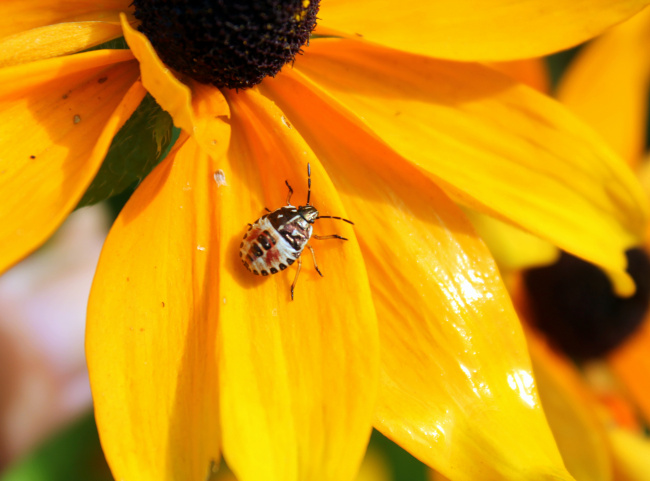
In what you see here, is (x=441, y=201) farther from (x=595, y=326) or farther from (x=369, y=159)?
(x=595, y=326)

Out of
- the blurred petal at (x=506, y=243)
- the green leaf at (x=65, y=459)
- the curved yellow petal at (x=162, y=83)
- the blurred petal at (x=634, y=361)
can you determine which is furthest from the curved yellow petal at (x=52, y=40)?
the blurred petal at (x=634, y=361)

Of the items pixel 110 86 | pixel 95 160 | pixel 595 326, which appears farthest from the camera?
pixel 595 326

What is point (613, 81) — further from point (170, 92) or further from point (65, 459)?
point (65, 459)

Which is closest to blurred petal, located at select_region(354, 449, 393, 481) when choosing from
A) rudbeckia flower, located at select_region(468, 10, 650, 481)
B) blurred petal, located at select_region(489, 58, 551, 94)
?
rudbeckia flower, located at select_region(468, 10, 650, 481)

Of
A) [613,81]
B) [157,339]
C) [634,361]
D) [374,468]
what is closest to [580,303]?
[634,361]

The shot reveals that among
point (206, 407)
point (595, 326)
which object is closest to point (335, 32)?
point (206, 407)

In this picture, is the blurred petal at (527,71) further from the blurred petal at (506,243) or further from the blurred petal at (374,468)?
the blurred petal at (374,468)

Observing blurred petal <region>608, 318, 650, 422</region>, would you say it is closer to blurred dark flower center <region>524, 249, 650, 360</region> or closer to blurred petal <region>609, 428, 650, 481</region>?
blurred dark flower center <region>524, 249, 650, 360</region>
